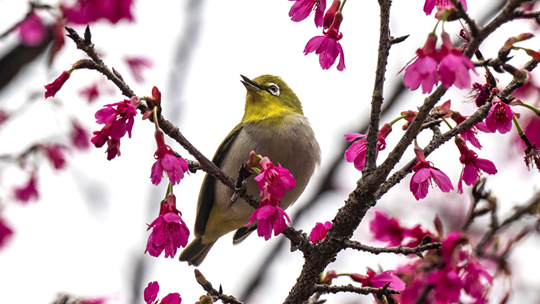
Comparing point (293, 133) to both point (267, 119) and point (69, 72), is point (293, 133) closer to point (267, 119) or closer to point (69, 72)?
point (267, 119)

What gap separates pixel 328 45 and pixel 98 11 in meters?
2.45

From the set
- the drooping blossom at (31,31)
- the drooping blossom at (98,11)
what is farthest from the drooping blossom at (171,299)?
the drooping blossom at (31,31)

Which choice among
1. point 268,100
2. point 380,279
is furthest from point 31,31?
point 380,279

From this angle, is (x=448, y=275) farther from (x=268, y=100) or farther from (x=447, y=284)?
Answer: (x=268, y=100)

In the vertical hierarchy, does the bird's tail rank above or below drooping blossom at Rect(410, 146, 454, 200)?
above

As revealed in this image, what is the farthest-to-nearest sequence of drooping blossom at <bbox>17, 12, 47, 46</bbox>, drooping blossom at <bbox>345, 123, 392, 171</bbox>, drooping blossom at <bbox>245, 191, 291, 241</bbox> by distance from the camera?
drooping blossom at <bbox>17, 12, 47, 46</bbox>, drooping blossom at <bbox>345, 123, 392, 171</bbox>, drooping blossom at <bbox>245, 191, 291, 241</bbox>

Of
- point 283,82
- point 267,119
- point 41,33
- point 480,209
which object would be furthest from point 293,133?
point 41,33

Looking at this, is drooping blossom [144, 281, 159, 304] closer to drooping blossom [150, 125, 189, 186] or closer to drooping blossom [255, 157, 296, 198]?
drooping blossom [150, 125, 189, 186]

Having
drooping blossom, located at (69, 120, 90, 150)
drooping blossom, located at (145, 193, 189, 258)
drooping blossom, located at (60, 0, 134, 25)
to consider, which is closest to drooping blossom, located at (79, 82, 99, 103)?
drooping blossom, located at (69, 120, 90, 150)

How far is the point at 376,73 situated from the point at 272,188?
28.7 inches

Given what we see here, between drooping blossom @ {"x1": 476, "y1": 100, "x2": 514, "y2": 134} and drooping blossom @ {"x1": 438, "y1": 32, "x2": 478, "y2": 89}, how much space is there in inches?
19.0

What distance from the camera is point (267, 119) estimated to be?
208 inches

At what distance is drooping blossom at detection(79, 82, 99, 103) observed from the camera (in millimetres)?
6527

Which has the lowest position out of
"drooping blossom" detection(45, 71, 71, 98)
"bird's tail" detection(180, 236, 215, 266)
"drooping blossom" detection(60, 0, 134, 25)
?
"drooping blossom" detection(45, 71, 71, 98)
